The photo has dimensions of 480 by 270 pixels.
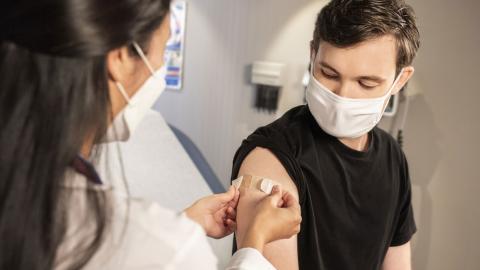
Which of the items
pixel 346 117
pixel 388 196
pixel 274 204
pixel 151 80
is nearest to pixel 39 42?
pixel 151 80

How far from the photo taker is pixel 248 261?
75 centimetres

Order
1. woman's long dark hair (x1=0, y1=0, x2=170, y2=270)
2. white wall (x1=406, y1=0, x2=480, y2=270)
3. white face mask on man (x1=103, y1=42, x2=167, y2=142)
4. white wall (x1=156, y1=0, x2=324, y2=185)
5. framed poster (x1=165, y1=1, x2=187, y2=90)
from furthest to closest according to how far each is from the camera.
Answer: framed poster (x1=165, y1=1, x2=187, y2=90)
white wall (x1=156, y1=0, x2=324, y2=185)
white wall (x1=406, y1=0, x2=480, y2=270)
white face mask on man (x1=103, y1=42, x2=167, y2=142)
woman's long dark hair (x1=0, y1=0, x2=170, y2=270)

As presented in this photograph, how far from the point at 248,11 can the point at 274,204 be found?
7.03 ft

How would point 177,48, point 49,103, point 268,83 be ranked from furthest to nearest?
point 177,48 → point 268,83 → point 49,103

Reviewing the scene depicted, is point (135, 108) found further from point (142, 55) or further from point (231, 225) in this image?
point (231, 225)

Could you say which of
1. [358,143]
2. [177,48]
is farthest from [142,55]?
[177,48]

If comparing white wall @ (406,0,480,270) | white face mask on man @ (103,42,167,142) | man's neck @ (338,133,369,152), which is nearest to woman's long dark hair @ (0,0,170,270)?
white face mask on man @ (103,42,167,142)

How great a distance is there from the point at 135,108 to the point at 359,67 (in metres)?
0.58

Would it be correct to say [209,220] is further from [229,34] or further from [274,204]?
[229,34]

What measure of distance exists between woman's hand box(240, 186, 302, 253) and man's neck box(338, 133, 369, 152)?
40 cm

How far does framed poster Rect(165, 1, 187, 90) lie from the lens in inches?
118

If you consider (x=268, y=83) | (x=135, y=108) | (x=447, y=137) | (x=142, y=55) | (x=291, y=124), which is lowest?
Result: (x=447, y=137)

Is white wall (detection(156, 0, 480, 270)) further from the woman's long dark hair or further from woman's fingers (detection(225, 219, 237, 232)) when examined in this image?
the woman's long dark hair

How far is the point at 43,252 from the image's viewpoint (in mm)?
566
